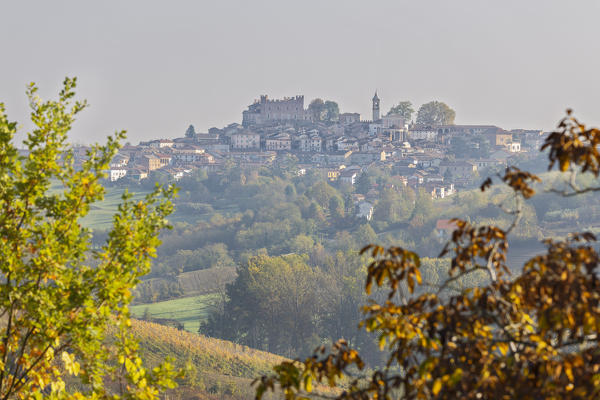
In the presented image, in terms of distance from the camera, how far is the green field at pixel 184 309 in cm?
3903

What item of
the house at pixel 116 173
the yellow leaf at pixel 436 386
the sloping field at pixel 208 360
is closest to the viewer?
the yellow leaf at pixel 436 386

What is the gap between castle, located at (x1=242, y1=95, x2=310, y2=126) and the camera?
11225 cm

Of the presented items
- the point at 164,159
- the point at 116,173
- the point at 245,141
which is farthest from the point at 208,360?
the point at 245,141

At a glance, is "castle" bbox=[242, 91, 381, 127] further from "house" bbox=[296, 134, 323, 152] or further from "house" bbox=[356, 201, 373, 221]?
"house" bbox=[356, 201, 373, 221]

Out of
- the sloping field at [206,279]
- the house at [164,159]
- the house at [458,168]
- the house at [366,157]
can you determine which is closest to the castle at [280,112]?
the house at [366,157]

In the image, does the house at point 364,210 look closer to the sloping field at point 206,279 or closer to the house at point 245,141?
the sloping field at point 206,279

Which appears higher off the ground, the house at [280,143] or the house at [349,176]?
the house at [280,143]

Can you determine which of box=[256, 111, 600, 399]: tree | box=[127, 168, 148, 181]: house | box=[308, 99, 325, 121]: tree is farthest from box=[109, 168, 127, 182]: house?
box=[256, 111, 600, 399]: tree

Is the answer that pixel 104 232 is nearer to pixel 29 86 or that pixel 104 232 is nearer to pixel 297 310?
pixel 297 310

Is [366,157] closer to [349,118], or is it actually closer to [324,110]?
[349,118]

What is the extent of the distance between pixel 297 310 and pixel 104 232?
25672 millimetres

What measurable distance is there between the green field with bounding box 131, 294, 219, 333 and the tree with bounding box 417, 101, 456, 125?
7152 cm

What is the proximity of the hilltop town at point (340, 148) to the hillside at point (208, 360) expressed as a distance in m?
56.2

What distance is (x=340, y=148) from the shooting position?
98812 millimetres
